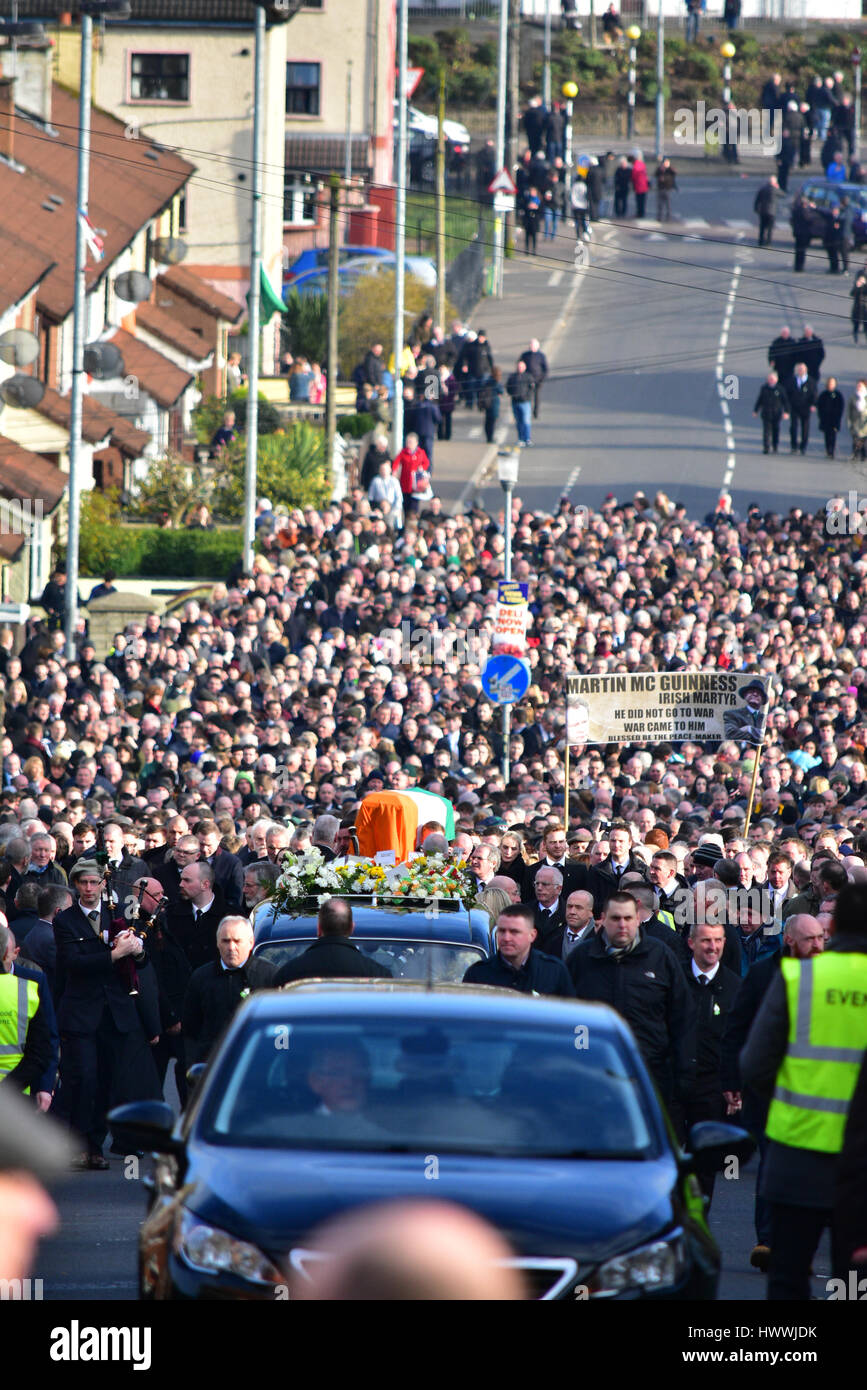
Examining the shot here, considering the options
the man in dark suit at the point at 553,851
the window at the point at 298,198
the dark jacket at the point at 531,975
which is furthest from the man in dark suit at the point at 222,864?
the window at the point at 298,198

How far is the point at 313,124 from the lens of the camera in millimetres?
67500

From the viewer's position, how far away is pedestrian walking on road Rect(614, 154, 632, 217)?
209 ft

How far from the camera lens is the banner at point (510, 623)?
25438mm

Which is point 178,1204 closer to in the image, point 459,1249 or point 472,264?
point 459,1249

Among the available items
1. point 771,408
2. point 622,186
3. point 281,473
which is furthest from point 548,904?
point 622,186

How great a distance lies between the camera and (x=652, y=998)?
35.3 feet

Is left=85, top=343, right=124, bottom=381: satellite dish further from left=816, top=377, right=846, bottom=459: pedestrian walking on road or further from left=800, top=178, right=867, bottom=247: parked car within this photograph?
left=800, top=178, right=867, bottom=247: parked car

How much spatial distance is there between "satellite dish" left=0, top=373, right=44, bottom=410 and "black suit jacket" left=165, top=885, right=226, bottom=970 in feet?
78.3

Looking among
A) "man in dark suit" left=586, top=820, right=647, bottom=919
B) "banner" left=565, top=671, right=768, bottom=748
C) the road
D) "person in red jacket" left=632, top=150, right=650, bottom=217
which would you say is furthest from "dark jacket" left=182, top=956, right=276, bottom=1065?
"person in red jacket" left=632, top=150, right=650, bottom=217

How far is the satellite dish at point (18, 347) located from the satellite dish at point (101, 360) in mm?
985

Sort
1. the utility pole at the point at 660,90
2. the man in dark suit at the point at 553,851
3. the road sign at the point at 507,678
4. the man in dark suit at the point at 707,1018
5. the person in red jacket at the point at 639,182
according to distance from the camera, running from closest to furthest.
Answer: the man in dark suit at the point at 707,1018 < the man in dark suit at the point at 553,851 < the road sign at the point at 507,678 < the person in red jacket at the point at 639,182 < the utility pole at the point at 660,90

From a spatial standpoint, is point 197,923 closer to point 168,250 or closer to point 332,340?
point 332,340

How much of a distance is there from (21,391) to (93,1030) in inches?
987

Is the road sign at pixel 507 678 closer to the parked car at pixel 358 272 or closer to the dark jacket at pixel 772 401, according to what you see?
the dark jacket at pixel 772 401
